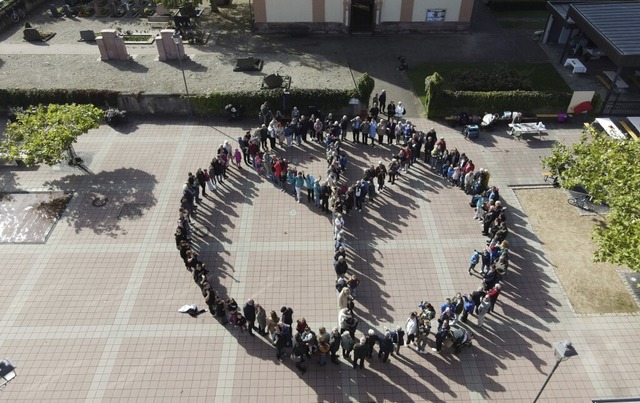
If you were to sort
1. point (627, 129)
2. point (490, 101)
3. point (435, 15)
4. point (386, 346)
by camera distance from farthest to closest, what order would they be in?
point (435, 15) → point (490, 101) → point (627, 129) → point (386, 346)

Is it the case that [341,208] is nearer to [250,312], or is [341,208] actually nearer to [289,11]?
[250,312]

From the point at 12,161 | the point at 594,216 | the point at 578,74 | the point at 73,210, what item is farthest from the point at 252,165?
the point at 578,74

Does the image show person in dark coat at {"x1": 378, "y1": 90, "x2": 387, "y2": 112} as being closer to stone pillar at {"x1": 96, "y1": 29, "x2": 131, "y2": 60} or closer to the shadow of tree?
the shadow of tree

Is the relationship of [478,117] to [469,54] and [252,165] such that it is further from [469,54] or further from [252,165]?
[252,165]

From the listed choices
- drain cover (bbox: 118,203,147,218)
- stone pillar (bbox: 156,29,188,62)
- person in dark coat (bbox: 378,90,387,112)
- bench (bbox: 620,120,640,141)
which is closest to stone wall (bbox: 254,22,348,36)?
stone pillar (bbox: 156,29,188,62)

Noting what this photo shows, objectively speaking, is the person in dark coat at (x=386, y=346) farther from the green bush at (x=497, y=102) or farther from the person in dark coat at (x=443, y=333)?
the green bush at (x=497, y=102)

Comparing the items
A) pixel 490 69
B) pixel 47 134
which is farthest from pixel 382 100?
pixel 47 134
